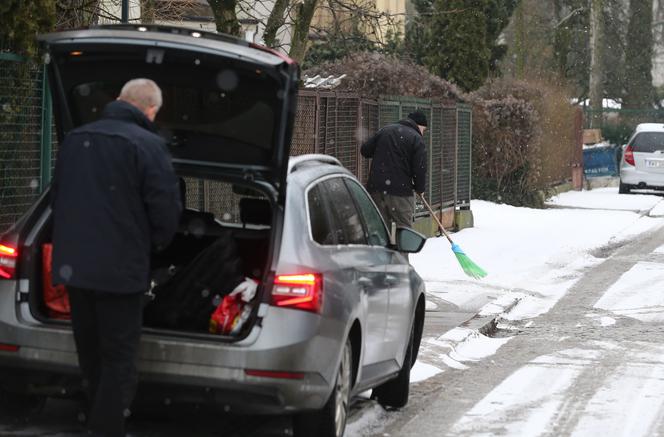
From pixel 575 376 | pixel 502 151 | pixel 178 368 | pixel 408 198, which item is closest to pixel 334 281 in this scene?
pixel 178 368

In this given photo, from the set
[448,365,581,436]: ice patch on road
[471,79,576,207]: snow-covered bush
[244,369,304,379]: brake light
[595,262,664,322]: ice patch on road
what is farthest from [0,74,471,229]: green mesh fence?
[244,369,304,379]: brake light

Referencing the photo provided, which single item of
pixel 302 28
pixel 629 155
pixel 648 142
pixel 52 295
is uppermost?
pixel 302 28

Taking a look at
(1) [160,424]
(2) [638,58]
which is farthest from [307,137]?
(2) [638,58]

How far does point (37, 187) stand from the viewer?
35.0ft

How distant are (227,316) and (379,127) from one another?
469 inches

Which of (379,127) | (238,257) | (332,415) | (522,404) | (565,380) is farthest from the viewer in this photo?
(379,127)

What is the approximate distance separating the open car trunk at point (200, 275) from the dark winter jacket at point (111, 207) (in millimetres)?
540

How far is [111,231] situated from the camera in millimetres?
6211

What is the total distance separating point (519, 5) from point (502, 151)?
1186 cm

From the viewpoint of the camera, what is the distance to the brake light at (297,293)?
6.57m

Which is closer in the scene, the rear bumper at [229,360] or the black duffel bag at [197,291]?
the rear bumper at [229,360]

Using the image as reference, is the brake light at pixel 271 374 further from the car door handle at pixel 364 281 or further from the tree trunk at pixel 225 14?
the tree trunk at pixel 225 14

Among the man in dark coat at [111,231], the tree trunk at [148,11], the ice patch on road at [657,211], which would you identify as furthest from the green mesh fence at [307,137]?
the ice patch on road at [657,211]

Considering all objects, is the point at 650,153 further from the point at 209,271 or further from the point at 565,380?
the point at 209,271
